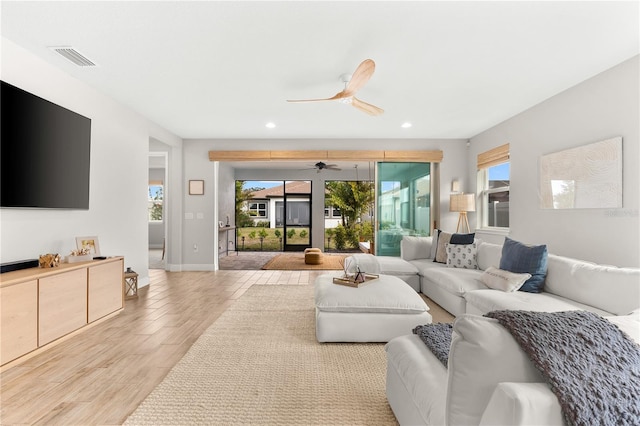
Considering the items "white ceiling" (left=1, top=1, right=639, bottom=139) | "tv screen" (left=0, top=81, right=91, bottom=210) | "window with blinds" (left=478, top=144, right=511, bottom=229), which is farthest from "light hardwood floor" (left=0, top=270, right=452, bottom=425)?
"white ceiling" (left=1, top=1, right=639, bottom=139)

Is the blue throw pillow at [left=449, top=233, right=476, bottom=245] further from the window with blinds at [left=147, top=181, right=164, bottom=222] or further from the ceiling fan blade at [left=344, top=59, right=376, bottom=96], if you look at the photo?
the window with blinds at [left=147, top=181, right=164, bottom=222]

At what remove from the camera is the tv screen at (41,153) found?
103 inches

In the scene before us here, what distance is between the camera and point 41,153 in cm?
293

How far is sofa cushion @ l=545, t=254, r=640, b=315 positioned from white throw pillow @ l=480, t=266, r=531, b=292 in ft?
0.83

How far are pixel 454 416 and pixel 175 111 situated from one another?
4786 millimetres

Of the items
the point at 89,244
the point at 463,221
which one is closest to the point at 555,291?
the point at 463,221

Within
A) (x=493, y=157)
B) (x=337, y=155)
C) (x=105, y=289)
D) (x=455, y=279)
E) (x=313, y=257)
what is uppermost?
(x=337, y=155)

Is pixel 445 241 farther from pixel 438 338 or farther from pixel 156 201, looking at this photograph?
pixel 156 201

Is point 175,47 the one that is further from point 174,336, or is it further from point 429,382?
point 429,382

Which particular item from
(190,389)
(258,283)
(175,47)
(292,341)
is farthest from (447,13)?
(258,283)

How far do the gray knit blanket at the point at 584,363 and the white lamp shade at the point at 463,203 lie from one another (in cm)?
476

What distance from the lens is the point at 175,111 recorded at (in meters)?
4.52

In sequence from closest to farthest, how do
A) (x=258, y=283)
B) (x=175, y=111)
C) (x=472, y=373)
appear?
(x=472, y=373), (x=175, y=111), (x=258, y=283)

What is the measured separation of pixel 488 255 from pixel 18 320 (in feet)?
14.8
